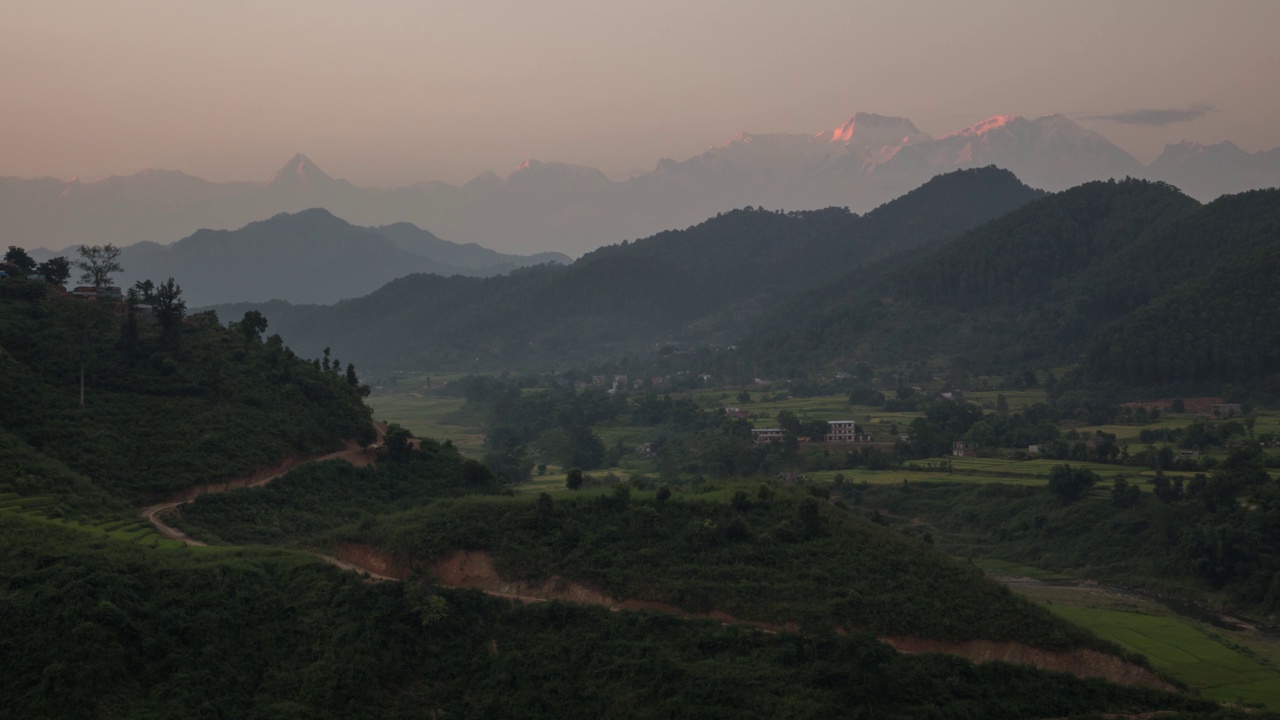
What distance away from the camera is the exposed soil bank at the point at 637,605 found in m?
24.2

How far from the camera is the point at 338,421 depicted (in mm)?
39250

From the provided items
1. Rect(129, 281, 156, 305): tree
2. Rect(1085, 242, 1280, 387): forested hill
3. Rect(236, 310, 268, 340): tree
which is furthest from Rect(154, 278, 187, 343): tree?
Rect(1085, 242, 1280, 387): forested hill

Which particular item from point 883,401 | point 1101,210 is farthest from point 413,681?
point 1101,210

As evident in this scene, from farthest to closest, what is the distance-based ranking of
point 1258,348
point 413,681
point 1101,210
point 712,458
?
1. point 1101,210
2. point 1258,348
3. point 712,458
4. point 413,681

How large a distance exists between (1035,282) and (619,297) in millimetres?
72625

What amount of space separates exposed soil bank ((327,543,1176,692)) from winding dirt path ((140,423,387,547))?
492cm

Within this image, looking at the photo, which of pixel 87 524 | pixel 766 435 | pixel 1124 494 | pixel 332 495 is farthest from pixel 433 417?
pixel 87 524

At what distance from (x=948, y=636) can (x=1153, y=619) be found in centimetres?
1597

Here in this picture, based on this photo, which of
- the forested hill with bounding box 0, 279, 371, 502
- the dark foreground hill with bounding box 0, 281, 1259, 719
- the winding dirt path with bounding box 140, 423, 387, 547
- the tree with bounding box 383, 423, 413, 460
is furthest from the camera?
the tree with bounding box 383, 423, 413, 460

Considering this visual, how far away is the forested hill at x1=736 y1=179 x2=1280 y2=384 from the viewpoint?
93.8 meters

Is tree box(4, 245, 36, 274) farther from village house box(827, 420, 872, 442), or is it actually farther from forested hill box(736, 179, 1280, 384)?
forested hill box(736, 179, 1280, 384)

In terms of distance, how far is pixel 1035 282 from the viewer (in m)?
111

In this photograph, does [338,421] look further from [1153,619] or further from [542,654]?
[1153,619]

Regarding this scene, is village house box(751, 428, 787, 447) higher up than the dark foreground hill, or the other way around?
village house box(751, 428, 787, 447)
